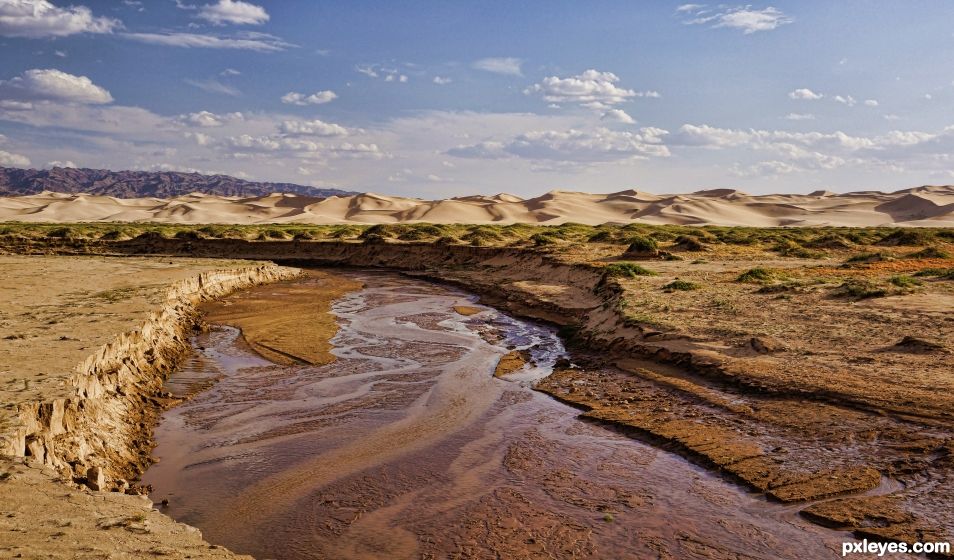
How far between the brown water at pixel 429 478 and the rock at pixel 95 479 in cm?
79

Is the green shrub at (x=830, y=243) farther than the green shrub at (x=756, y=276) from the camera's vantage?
Yes

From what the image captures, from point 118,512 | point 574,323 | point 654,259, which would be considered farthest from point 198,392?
point 654,259

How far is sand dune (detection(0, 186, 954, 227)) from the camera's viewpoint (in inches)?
3027

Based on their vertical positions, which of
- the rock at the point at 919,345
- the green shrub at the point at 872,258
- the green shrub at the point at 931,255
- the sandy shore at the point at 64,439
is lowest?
the sandy shore at the point at 64,439

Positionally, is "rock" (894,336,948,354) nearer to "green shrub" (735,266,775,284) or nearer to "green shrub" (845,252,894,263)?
"green shrub" (735,266,775,284)

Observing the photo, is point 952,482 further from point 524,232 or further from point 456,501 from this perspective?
point 524,232

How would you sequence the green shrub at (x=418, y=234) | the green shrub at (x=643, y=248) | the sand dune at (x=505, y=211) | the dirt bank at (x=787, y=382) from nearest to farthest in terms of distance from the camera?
1. the dirt bank at (x=787, y=382)
2. the green shrub at (x=643, y=248)
3. the green shrub at (x=418, y=234)
4. the sand dune at (x=505, y=211)

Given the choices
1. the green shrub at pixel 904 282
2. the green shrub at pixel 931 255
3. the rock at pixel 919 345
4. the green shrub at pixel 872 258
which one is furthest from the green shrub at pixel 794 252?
the rock at pixel 919 345

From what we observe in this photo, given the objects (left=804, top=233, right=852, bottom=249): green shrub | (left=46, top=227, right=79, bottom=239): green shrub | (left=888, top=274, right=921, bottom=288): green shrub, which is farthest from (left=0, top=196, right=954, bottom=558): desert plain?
(left=46, top=227, right=79, bottom=239): green shrub

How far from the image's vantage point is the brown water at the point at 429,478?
6.26m

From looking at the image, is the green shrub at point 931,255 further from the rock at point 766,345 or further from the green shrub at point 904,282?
the rock at point 766,345

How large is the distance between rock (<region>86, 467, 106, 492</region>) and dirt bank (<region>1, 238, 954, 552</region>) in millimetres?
6637

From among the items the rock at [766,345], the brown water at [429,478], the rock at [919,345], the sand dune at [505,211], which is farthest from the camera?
the sand dune at [505,211]

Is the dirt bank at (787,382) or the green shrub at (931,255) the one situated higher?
the green shrub at (931,255)
